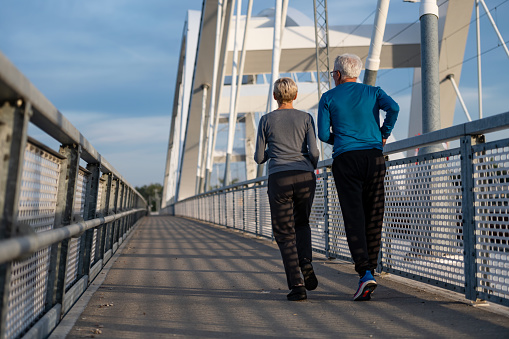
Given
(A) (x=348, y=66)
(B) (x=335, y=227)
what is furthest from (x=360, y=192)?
(B) (x=335, y=227)

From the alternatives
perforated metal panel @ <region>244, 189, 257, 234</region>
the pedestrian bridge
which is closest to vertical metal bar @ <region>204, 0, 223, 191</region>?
perforated metal panel @ <region>244, 189, 257, 234</region>

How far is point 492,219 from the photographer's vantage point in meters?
3.70

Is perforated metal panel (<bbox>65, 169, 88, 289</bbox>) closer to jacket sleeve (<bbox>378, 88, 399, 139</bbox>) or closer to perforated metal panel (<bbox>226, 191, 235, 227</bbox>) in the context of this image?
jacket sleeve (<bbox>378, 88, 399, 139</bbox>)

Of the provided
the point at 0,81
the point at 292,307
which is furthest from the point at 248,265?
the point at 0,81

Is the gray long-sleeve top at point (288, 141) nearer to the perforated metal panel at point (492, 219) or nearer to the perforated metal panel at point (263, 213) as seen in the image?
the perforated metal panel at point (492, 219)

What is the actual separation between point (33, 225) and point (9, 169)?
806 mm

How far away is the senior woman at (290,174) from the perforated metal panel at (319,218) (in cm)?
250

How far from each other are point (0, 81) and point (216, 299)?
2.84m

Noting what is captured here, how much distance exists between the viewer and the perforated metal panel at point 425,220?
4203mm

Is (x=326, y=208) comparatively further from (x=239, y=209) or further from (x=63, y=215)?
(x=239, y=209)

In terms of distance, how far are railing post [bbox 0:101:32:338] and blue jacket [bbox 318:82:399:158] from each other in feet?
8.62

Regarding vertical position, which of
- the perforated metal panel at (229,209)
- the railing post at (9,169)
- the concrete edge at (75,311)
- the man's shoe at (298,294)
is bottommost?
the concrete edge at (75,311)

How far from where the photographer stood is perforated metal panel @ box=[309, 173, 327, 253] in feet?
23.9

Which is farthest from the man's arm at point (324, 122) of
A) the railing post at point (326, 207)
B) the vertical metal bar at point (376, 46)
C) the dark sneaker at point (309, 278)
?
the vertical metal bar at point (376, 46)
